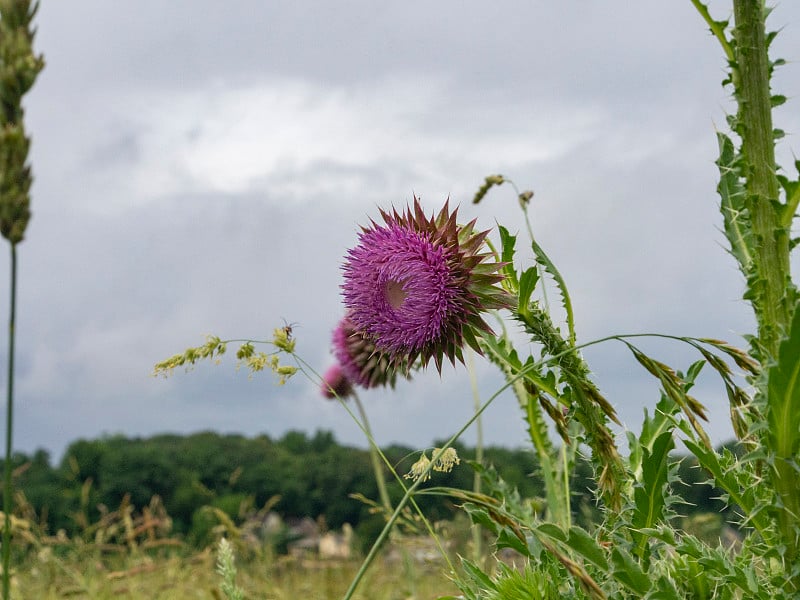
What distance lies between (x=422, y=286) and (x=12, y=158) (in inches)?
60.6

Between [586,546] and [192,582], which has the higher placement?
[586,546]

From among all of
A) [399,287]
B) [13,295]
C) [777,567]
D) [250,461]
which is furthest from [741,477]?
[250,461]

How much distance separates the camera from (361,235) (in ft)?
11.2

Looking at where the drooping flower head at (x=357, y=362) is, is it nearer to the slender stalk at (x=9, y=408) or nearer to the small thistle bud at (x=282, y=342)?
the small thistle bud at (x=282, y=342)

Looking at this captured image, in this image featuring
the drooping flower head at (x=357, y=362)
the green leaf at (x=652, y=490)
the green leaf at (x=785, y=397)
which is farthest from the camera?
the drooping flower head at (x=357, y=362)

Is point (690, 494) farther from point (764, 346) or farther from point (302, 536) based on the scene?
point (764, 346)

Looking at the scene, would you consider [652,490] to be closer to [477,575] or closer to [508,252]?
[477,575]

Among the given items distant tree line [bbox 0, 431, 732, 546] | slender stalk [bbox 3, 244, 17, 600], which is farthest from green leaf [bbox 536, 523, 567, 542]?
distant tree line [bbox 0, 431, 732, 546]

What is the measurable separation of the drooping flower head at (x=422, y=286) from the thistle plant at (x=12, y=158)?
1390 mm

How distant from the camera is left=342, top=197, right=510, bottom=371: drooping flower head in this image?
3217 mm

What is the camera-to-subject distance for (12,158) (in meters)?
2.17

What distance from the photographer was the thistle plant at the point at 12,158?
7.13 feet

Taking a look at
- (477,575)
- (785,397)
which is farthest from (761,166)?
(477,575)

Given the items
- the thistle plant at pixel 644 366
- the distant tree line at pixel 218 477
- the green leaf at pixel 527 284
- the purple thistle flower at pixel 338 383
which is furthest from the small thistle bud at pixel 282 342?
the distant tree line at pixel 218 477
